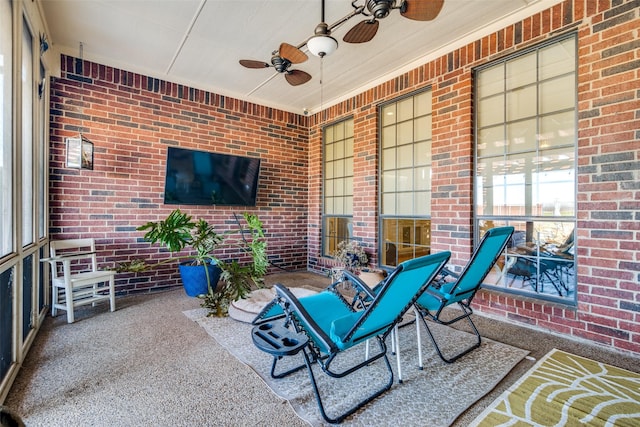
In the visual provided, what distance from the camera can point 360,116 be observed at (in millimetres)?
4672

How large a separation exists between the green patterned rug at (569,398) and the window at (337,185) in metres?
3.13

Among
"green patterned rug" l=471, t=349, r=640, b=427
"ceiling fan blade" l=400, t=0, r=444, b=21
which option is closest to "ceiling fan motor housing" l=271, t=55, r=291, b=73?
"ceiling fan blade" l=400, t=0, r=444, b=21

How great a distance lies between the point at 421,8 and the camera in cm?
203

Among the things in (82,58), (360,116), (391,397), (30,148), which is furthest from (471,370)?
(82,58)

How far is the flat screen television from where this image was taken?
14.0ft

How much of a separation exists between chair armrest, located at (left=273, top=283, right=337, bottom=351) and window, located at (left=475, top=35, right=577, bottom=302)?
92.6 inches

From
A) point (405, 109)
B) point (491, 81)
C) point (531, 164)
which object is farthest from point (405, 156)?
point (531, 164)

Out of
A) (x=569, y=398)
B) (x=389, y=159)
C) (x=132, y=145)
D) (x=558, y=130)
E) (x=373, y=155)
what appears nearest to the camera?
(x=569, y=398)

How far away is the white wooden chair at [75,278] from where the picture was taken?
9.77 feet

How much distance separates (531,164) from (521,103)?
62cm

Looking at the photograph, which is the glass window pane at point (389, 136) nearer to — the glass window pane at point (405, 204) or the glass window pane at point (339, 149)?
the glass window pane at point (405, 204)

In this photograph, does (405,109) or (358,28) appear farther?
(405,109)

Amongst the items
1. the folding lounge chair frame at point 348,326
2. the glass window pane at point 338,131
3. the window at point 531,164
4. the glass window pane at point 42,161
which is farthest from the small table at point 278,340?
the glass window pane at point 338,131

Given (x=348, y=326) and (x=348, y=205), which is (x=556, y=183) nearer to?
(x=348, y=326)
